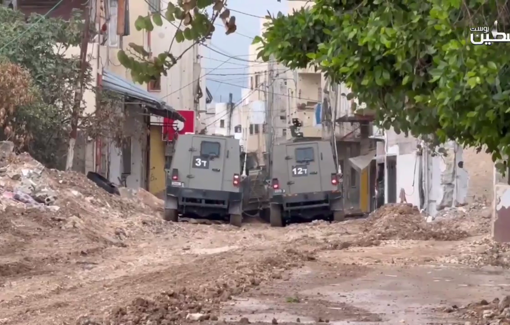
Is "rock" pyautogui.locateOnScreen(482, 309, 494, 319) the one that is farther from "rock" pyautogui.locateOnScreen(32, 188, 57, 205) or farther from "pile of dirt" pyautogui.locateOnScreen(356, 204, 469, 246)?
"rock" pyautogui.locateOnScreen(32, 188, 57, 205)

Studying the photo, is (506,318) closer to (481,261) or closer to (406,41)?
(406,41)

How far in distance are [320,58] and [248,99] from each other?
263 feet

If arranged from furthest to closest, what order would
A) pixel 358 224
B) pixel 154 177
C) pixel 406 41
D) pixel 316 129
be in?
pixel 316 129
pixel 154 177
pixel 358 224
pixel 406 41

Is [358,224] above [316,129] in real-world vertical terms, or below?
below

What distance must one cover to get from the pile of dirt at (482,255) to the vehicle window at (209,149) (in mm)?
10772

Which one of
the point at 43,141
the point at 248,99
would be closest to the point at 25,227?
the point at 43,141

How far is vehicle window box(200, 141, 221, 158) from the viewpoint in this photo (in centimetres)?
2852

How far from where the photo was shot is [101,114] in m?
29.1

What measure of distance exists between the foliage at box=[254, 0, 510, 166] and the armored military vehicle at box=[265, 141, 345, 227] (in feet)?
59.6

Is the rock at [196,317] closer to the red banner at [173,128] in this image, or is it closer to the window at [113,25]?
the window at [113,25]

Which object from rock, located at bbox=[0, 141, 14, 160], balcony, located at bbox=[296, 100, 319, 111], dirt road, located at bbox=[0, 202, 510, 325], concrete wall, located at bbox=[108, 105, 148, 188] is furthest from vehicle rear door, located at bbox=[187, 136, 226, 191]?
balcony, located at bbox=[296, 100, 319, 111]

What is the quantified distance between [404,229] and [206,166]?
7644 mm

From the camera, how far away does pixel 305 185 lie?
29.2 metres

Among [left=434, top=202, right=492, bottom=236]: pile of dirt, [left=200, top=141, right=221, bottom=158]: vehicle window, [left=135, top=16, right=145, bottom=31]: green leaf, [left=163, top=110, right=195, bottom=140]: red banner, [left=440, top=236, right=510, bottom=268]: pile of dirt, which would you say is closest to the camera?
[left=135, top=16, right=145, bottom=31]: green leaf
